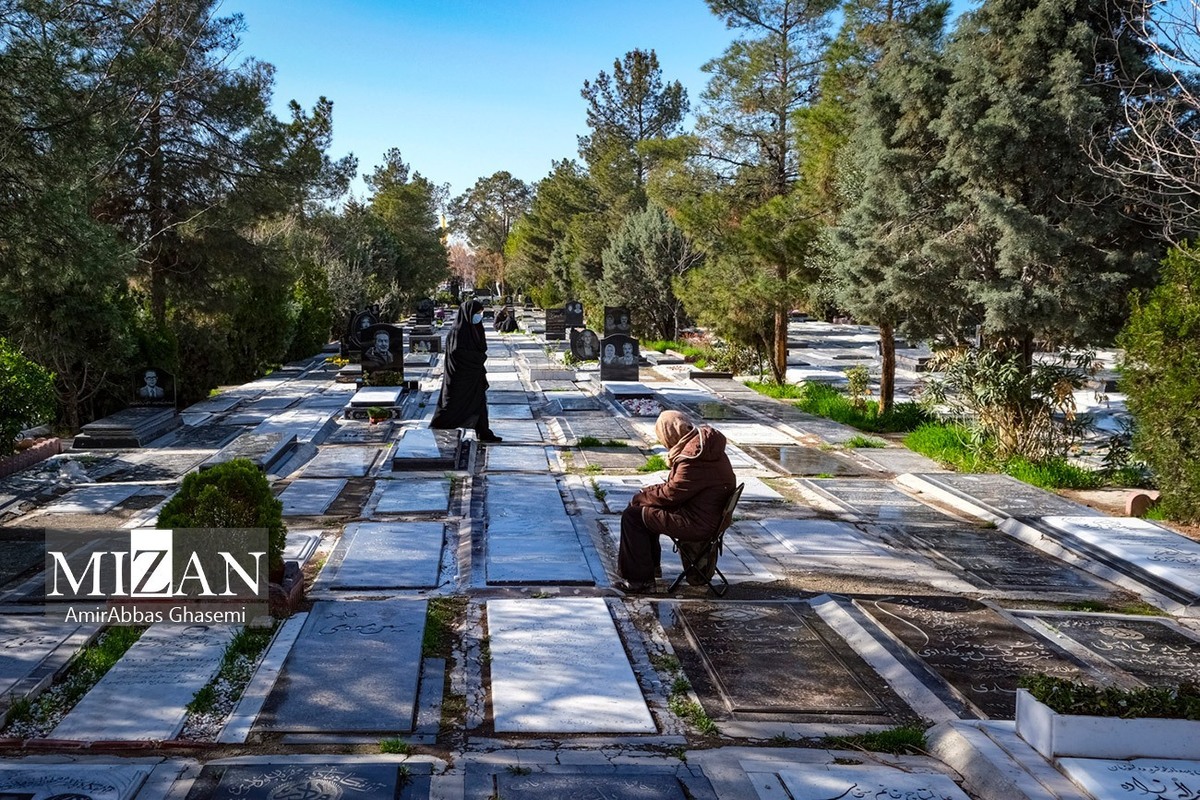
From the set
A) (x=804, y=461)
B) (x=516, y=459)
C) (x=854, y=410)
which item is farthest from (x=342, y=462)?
(x=854, y=410)

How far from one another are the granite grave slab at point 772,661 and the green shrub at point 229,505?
2788 millimetres

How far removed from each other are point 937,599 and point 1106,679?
5.07ft

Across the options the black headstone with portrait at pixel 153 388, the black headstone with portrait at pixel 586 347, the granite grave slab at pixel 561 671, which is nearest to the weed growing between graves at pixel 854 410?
the black headstone with portrait at pixel 586 347

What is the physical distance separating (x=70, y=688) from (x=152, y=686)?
44 cm

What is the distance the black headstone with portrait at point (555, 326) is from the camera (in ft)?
122

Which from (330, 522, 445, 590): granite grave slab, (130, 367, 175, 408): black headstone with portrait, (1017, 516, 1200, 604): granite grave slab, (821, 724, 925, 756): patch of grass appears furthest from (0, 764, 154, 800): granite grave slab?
(130, 367, 175, 408): black headstone with portrait

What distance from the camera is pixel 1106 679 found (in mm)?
5645

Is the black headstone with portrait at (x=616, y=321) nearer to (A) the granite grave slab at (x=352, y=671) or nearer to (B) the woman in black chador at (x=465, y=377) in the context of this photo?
(B) the woman in black chador at (x=465, y=377)

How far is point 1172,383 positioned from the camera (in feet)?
31.2

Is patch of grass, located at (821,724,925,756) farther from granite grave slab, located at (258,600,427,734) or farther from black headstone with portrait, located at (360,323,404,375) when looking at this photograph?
black headstone with portrait, located at (360,323,404,375)

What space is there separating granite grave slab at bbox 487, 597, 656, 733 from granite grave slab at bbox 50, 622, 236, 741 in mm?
1579

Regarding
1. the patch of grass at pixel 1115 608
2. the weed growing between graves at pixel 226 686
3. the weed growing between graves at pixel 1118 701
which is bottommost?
the patch of grass at pixel 1115 608

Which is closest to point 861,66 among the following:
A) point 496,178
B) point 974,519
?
point 974,519

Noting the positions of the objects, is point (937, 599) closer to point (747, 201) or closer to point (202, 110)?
point (747, 201)
